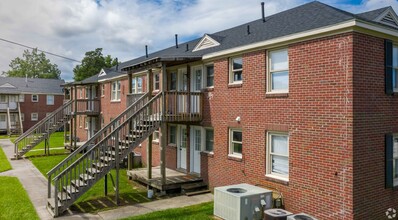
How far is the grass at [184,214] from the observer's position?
30.1 feet

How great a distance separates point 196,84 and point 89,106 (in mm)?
14792

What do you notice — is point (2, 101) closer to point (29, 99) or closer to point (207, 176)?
point (29, 99)

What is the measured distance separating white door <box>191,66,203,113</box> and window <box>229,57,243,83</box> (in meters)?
1.97

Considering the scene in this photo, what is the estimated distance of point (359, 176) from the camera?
785 centimetres

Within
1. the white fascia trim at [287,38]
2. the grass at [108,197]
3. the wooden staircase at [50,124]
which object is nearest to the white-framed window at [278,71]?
the white fascia trim at [287,38]

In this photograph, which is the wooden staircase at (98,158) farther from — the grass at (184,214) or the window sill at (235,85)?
the window sill at (235,85)

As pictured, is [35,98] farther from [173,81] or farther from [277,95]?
[277,95]

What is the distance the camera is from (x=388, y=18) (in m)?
10.0

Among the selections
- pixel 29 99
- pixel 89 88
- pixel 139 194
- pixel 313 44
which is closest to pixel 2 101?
pixel 29 99

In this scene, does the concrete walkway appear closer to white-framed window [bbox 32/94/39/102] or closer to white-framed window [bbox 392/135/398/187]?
white-framed window [bbox 392/135/398/187]

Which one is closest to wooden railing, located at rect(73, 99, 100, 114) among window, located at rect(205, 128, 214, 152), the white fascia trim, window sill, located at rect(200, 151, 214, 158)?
window, located at rect(205, 128, 214, 152)

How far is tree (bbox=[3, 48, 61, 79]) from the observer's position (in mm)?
76438

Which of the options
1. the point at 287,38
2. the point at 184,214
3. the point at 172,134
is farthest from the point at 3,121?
the point at 287,38

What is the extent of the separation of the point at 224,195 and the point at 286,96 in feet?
11.7
